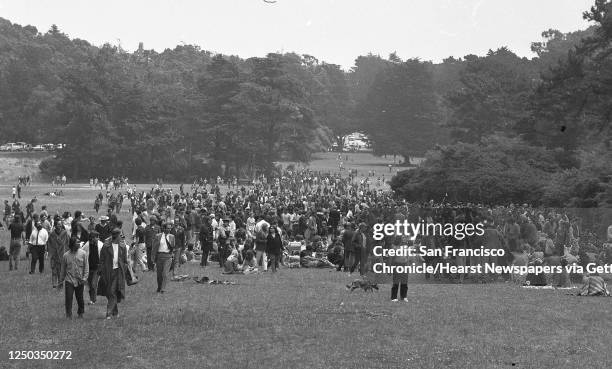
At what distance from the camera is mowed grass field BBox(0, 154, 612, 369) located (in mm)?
11531

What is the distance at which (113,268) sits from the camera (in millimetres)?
14125

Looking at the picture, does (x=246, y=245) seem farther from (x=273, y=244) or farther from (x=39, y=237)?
(x=39, y=237)

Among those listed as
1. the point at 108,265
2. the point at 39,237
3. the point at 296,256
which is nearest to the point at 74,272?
the point at 108,265

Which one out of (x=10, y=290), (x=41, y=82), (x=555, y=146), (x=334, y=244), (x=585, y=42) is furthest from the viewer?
(x=41, y=82)

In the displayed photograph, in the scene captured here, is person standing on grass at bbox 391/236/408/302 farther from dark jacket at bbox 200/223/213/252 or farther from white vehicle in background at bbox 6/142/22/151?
white vehicle in background at bbox 6/142/22/151

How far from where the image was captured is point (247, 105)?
88.8 m

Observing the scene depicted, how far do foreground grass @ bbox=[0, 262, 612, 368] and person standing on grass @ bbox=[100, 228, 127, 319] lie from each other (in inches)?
16.5

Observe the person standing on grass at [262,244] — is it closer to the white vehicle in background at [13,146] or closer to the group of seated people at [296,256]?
the group of seated people at [296,256]

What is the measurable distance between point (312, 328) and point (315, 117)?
290 ft

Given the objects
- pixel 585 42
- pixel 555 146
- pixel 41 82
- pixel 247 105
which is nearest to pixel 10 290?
pixel 585 42

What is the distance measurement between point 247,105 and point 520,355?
78.3m

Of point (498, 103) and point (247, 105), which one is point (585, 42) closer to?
point (498, 103)

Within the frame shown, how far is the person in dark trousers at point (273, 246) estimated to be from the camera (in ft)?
73.5

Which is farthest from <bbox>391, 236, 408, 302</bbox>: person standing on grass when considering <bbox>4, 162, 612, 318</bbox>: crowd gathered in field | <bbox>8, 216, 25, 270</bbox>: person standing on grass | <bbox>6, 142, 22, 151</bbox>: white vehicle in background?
<bbox>6, 142, 22, 151</bbox>: white vehicle in background
